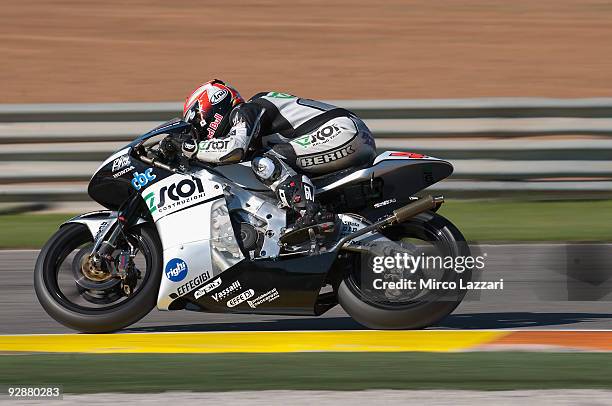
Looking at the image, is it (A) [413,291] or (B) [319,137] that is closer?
(A) [413,291]

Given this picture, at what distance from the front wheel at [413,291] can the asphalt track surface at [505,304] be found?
205mm

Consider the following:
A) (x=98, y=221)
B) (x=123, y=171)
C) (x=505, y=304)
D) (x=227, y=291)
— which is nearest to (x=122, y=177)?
(x=123, y=171)

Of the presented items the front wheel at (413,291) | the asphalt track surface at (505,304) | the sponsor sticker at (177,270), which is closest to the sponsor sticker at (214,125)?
the sponsor sticker at (177,270)

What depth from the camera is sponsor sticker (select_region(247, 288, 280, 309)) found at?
6.35m

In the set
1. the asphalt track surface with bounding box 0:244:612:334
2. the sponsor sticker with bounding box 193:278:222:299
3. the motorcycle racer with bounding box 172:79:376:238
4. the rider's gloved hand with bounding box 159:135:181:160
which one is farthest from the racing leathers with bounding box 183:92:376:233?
the asphalt track surface with bounding box 0:244:612:334

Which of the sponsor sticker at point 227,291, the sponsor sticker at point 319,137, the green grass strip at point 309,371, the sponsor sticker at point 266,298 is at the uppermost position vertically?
the sponsor sticker at point 319,137

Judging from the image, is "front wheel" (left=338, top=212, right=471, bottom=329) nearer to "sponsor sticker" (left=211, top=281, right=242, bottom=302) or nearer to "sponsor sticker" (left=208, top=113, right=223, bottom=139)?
"sponsor sticker" (left=211, top=281, right=242, bottom=302)

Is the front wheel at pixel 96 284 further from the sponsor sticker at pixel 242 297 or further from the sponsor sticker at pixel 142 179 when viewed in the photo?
the sponsor sticker at pixel 242 297

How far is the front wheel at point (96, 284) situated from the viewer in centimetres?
635

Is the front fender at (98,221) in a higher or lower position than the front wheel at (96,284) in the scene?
higher

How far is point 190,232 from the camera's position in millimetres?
6383

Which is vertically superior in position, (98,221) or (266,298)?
(98,221)

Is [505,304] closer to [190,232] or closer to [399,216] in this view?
[399,216]

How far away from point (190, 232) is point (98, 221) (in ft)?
1.79
